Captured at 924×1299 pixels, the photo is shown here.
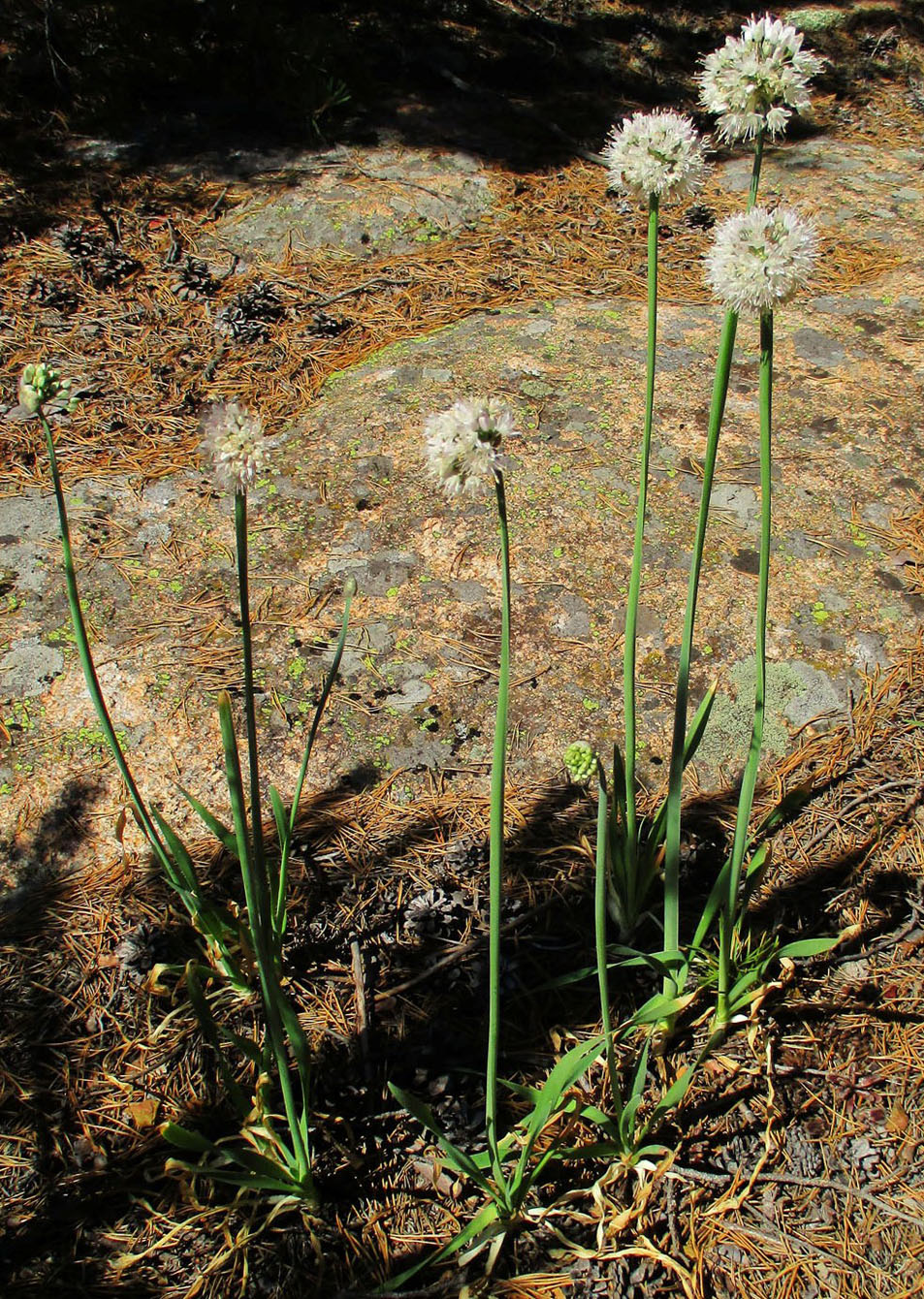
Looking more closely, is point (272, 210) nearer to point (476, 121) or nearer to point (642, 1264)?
point (476, 121)

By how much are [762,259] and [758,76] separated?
14.5 inches

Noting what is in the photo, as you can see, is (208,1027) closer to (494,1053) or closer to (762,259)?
(494,1053)

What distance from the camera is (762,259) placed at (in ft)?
5.30

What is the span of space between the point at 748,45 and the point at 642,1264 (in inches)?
90.1

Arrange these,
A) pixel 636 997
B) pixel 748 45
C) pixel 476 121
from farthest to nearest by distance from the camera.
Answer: pixel 476 121 → pixel 636 997 → pixel 748 45


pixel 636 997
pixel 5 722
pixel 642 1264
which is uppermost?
pixel 5 722

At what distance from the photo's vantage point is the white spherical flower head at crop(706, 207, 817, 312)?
63.2 inches

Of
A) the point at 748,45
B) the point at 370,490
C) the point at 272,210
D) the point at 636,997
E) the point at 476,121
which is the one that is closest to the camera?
the point at 748,45

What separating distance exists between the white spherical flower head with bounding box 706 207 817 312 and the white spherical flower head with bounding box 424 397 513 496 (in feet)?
1.64

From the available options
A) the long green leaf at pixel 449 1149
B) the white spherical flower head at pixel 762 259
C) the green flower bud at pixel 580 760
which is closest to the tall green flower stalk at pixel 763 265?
the white spherical flower head at pixel 762 259

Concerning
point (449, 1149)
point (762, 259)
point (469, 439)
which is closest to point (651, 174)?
point (762, 259)

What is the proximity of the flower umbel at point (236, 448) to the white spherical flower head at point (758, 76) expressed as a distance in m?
1.08

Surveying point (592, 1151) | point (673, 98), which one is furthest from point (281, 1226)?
point (673, 98)

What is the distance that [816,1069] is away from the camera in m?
2.07
